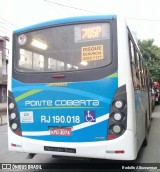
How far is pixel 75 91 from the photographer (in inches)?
219

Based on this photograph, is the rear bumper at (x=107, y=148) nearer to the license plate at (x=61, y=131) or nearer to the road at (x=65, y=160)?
the license plate at (x=61, y=131)

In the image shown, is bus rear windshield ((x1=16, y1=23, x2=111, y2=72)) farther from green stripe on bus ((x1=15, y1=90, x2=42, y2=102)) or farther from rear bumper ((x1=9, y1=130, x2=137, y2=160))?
rear bumper ((x1=9, y1=130, x2=137, y2=160))

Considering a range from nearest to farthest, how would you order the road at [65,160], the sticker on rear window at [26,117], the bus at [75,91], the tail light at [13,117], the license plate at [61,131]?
1. the bus at [75,91]
2. the license plate at [61,131]
3. the sticker on rear window at [26,117]
4. the tail light at [13,117]
5. the road at [65,160]

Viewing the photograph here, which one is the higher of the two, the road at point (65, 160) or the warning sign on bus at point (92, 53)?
the warning sign on bus at point (92, 53)

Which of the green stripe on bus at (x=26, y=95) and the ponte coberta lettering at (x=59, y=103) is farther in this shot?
the green stripe on bus at (x=26, y=95)

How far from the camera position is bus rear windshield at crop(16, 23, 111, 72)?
18.4 ft

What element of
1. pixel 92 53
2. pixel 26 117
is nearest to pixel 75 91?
pixel 92 53

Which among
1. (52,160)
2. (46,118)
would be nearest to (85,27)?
(46,118)

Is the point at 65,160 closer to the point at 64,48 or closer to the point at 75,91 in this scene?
the point at 75,91

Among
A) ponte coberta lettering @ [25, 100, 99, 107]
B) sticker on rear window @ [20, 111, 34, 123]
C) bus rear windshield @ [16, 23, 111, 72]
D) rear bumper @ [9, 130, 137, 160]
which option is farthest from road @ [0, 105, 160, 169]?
bus rear windshield @ [16, 23, 111, 72]

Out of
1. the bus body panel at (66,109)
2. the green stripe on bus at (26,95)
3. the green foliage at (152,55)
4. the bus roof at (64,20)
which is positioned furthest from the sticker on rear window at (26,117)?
the green foliage at (152,55)

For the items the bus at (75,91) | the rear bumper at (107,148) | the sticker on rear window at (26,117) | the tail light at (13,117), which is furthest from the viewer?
the tail light at (13,117)

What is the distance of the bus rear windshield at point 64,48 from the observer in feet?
18.4

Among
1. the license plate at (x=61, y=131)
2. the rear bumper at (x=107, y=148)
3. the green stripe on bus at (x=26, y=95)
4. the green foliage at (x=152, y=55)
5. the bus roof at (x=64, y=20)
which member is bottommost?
the rear bumper at (x=107, y=148)
